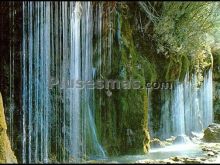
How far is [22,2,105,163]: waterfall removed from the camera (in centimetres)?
1149

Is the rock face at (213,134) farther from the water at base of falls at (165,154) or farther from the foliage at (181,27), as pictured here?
the foliage at (181,27)

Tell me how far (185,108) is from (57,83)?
31.9 feet

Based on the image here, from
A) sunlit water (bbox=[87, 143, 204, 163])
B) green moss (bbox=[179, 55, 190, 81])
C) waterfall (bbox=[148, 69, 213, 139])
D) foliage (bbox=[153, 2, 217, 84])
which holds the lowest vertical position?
sunlit water (bbox=[87, 143, 204, 163])

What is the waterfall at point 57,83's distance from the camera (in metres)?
11.5

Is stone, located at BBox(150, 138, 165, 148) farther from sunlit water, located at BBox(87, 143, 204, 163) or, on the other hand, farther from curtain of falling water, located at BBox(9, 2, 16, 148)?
curtain of falling water, located at BBox(9, 2, 16, 148)

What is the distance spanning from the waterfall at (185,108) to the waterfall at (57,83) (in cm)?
548

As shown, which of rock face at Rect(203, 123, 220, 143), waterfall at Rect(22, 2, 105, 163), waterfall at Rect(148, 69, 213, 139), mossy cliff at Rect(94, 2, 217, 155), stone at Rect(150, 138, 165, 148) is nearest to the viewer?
waterfall at Rect(22, 2, 105, 163)

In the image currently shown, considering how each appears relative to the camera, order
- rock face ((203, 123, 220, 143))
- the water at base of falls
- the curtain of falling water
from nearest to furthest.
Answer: the curtain of falling water → the water at base of falls → rock face ((203, 123, 220, 143))

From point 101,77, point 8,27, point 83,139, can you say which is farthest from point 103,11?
point 83,139

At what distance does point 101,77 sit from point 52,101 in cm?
175

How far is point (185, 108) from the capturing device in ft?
66.6

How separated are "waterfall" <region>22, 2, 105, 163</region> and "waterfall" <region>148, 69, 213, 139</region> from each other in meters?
5.48

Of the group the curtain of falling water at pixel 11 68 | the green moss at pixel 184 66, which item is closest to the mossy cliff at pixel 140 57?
the green moss at pixel 184 66

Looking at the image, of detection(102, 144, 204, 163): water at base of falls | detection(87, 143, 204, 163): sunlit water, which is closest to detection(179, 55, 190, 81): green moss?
detection(87, 143, 204, 163): sunlit water
